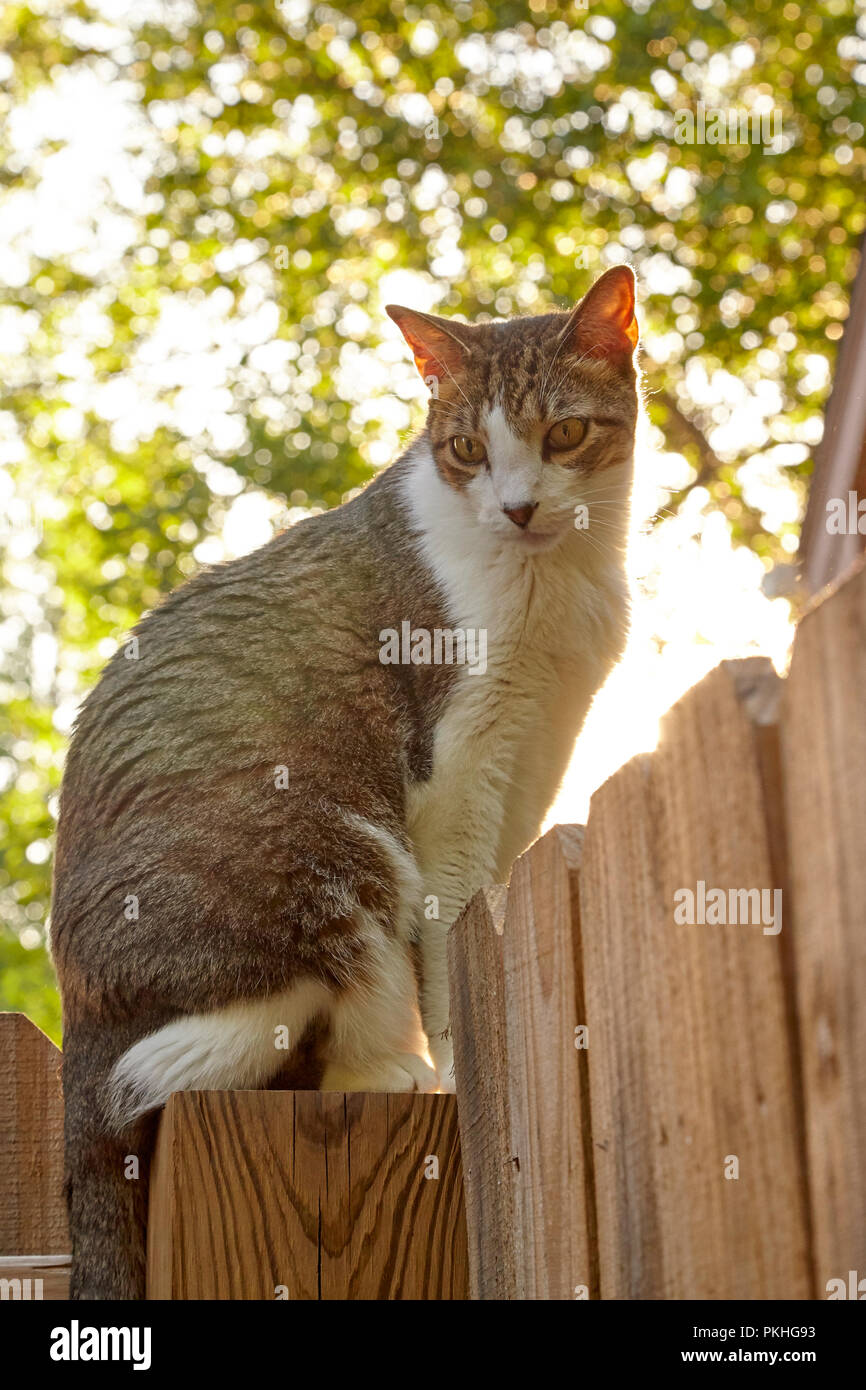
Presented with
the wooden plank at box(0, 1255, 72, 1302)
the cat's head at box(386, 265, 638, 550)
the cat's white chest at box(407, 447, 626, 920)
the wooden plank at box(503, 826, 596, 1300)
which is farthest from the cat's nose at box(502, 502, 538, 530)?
the wooden plank at box(0, 1255, 72, 1302)

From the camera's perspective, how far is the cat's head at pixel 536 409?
349 cm

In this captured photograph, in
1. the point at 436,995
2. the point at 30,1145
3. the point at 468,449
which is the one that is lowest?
the point at 30,1145

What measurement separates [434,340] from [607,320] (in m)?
0.48

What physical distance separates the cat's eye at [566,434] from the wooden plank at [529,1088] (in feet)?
6.06

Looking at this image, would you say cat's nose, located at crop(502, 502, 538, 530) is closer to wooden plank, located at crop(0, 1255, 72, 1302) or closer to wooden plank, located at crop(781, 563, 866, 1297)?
wooden plank, located at crop(0, 1255, 72, 1302)

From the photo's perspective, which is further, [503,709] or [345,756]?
[503,709]

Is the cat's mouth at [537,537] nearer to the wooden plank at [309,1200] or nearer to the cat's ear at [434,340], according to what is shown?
the cat's ear at [434,340]

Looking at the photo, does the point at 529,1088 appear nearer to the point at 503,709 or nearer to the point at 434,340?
the point at 503,709

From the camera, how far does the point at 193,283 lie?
987 centimetres

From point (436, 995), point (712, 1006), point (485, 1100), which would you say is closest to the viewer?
point (712, 1006)

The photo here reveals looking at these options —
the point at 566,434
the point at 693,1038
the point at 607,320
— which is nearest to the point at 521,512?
the point at 566,434

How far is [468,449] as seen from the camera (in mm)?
3684

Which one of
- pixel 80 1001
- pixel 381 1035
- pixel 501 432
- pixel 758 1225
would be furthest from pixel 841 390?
pixel 758 1225

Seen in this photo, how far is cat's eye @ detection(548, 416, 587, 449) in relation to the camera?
3611 mm
